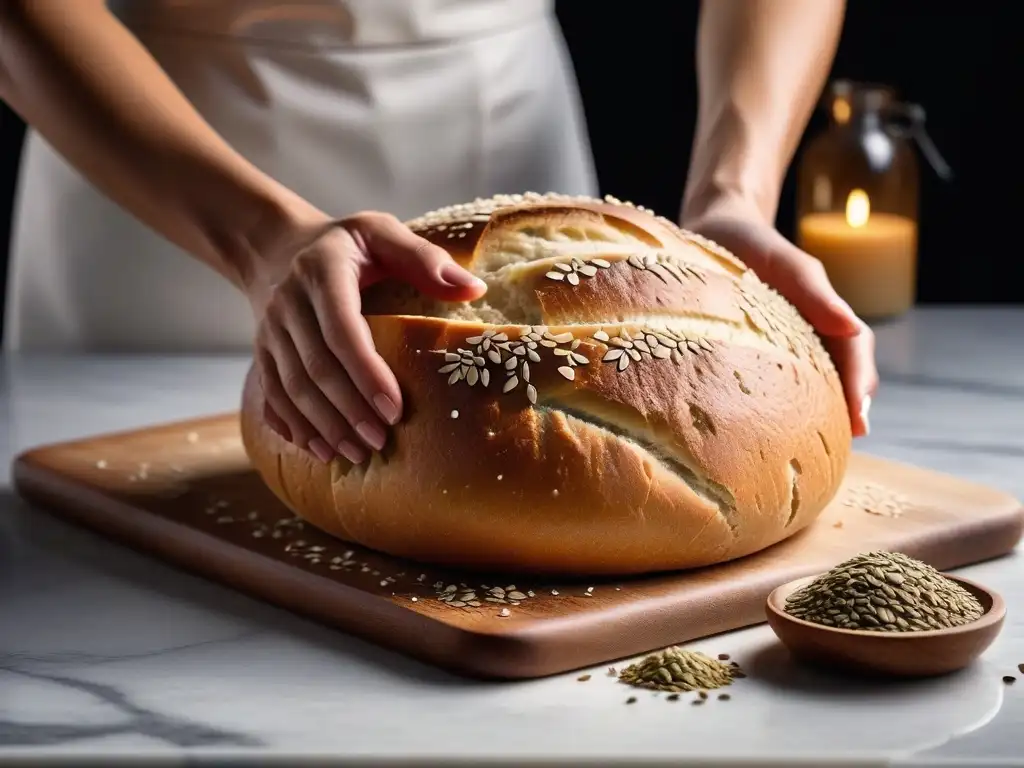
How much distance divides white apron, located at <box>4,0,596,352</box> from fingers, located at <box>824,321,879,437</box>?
2.96ft

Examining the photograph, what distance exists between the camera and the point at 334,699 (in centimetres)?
115

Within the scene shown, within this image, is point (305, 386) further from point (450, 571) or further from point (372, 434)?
point (450, 571)

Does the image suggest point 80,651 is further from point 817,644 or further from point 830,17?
point 830,17

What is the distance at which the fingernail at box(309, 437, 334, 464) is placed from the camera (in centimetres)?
139

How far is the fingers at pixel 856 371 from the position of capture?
1607 millimetres

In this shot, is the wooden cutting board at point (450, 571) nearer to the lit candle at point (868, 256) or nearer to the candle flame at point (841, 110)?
the lit candle at point (868, 256)

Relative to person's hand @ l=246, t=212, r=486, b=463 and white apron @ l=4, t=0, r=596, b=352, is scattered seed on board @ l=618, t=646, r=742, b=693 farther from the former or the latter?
white apron @ l=4, t=0, r=596, b=352

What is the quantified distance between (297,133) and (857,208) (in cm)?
103

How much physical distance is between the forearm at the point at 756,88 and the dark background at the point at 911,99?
3.61 ft

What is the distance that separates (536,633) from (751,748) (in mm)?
208

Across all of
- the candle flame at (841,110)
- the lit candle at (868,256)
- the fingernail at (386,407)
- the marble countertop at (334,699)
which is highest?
the candle flame at (841,110)

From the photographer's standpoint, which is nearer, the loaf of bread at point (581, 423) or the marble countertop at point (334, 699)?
the marble countertop at point (334, 699)

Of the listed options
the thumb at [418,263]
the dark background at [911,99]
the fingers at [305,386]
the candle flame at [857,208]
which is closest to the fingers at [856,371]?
the thumb at [418,263]

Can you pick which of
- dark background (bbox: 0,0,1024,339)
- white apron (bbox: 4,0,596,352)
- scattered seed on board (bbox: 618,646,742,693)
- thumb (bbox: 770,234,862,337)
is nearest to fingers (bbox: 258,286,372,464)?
scattered seed on board (bbox: 618,646,742,693)
